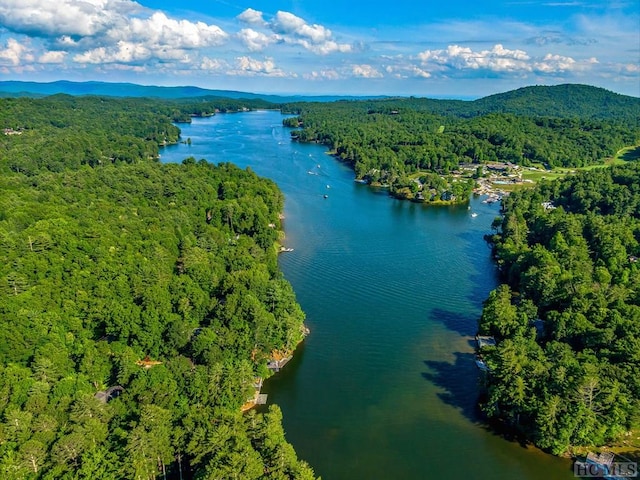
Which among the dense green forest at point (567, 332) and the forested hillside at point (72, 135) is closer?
the dense green forest at point (567, 332)

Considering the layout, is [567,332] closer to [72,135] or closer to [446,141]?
[446,141]

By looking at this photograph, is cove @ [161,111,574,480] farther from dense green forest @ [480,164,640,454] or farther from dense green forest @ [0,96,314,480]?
dense green forest @ [0,96,314,480]

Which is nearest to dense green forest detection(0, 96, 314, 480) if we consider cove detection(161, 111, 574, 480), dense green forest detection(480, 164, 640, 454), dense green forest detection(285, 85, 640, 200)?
cove detection(161, 111, 574, 480)

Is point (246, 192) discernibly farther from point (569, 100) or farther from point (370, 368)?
point (569, 100)

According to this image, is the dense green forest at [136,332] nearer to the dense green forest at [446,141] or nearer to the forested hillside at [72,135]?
the forested hillside at [72,135]

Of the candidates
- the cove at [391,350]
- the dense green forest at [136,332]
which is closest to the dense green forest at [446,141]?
the cove at [391,350]
